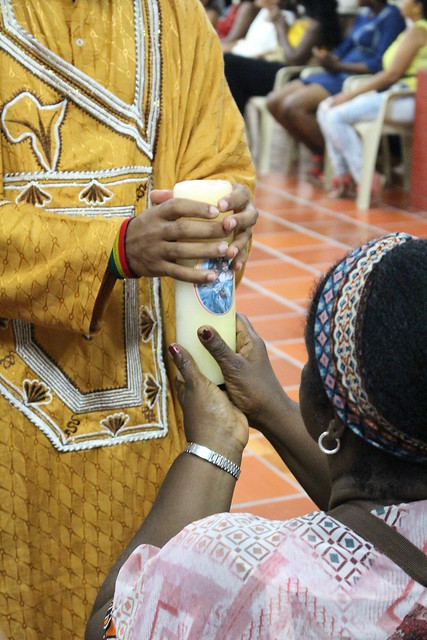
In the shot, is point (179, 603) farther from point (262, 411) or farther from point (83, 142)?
point (83, 142)

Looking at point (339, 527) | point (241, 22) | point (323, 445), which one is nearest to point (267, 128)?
point (241, 22)

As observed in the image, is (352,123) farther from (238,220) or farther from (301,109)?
(238,220)

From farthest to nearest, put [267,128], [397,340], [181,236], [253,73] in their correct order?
1. [253,73]
2. [267,128]
3. [181,236]
4. [397,340]

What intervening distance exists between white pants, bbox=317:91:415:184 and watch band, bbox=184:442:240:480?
6483 millimetres

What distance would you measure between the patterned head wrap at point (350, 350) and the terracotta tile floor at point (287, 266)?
148 centimetres

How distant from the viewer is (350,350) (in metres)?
1.33

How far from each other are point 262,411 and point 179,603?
57 centimetres

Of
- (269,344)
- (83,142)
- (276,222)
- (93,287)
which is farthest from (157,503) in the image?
(276,222)

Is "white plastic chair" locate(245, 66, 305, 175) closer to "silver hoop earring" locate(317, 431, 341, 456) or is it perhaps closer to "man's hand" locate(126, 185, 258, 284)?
"man's hand" locate(126, 185, 258, 284)

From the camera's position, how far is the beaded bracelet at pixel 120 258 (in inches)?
73.3

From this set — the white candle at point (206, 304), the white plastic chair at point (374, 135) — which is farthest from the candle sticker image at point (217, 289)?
the white plastic chair at point (374, 135)

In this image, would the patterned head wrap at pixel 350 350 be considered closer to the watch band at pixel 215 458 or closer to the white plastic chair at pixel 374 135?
the watch band at pixel 215 458

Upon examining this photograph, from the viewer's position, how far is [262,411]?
73.5 inches

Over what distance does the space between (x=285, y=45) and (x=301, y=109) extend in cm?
136
